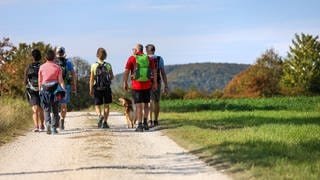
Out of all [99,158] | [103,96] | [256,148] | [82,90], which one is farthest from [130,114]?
[82,90]

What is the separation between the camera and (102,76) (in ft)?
54.8

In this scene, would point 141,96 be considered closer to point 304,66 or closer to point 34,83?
point 34,83

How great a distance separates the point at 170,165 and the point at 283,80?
94.6 meters

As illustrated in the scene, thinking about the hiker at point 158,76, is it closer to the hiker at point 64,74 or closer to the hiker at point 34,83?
the hiker at point 64,74

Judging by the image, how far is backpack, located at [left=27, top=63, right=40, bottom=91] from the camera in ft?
54.2

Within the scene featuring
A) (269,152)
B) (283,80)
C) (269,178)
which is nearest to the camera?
(269,178)

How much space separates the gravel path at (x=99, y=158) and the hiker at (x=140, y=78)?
156 cm

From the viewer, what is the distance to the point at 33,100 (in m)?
16.6

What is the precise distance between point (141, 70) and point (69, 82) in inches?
88.1

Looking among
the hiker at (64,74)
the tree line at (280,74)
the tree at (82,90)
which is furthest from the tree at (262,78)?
the hiker at (64,74)

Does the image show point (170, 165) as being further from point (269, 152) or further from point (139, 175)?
point (269, 152)

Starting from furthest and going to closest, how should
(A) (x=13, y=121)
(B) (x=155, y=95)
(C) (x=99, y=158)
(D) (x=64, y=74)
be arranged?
(B) (x=155, y=95), (A) (x=13, y=121), (D) (x=64, y=74), (C) (x=99, y=158)

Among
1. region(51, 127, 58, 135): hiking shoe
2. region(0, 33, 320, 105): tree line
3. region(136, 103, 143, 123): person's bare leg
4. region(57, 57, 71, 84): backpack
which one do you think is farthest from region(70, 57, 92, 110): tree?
region(51, 127, 58, 135): hiking shoe

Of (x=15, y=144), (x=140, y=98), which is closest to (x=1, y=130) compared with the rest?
(x=15, y=144)
